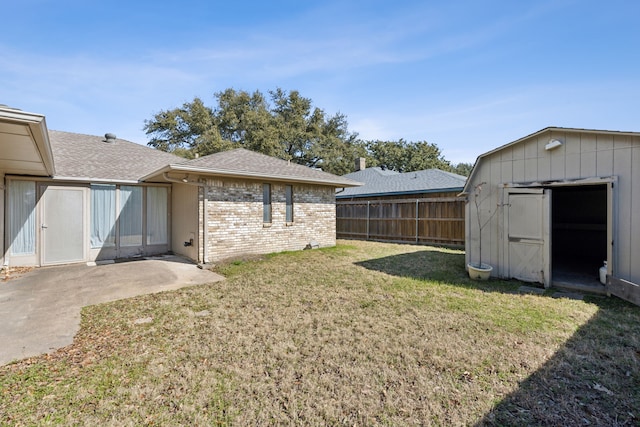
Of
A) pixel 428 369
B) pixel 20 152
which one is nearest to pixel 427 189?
pixel 428 369

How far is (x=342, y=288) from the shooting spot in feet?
19.2

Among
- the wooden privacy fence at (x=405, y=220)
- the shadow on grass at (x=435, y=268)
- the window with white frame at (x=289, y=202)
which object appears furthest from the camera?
the wooden privacy fence at (x=405, y=220)

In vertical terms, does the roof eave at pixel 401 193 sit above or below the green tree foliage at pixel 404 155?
below

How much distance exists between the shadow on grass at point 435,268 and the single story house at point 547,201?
58 centimetres

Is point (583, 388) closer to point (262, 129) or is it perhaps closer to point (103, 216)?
point (103, 216)

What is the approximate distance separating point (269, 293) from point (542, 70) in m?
9.18

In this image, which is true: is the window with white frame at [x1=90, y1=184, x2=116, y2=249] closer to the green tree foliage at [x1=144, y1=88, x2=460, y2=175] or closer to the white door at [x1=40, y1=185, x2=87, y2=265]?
the white door at [x1=40, y1=185, x2=87, y2=265]

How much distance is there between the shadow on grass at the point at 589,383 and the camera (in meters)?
2.27

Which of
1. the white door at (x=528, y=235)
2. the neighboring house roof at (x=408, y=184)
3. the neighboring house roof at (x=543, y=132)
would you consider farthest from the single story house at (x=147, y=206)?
the white door at (x=528, y=235)

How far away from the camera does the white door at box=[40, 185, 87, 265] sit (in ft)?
26.2

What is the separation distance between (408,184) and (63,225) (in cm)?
1307

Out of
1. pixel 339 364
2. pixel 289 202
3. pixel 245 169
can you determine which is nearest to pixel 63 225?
pixel 245 169

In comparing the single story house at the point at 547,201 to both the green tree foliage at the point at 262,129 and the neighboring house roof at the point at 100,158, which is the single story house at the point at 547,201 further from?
the green tree foliage at the point at 262,129

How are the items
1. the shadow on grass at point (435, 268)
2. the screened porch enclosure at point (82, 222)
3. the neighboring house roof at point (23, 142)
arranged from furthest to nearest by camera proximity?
the screened porch enclosure at point (82, 222), the shadow on grass at point (435, 268), the neighboring house roof at point (23, 142)
